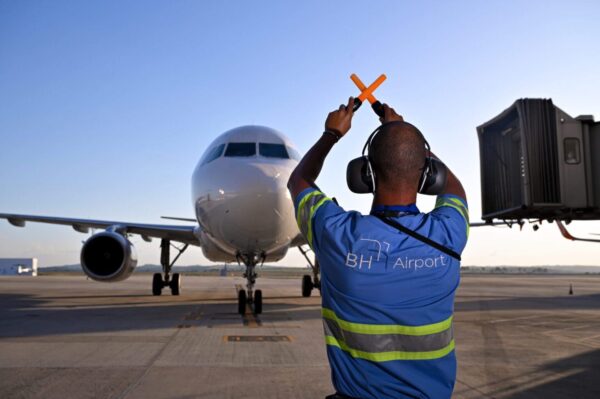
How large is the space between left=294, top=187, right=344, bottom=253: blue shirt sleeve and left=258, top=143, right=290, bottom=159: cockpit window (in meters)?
8.90

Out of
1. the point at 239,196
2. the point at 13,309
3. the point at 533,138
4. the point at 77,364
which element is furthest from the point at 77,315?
the point at 533,138

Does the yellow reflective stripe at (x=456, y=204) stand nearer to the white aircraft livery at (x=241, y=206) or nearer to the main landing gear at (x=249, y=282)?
the white aircraft livery at (x=241, y=206)

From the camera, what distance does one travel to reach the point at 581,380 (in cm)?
498

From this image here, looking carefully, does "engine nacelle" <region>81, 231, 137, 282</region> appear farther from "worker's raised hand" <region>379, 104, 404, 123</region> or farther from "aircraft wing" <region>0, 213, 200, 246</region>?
"worker's raised hand" <region>379, 104, 404, 123</region>

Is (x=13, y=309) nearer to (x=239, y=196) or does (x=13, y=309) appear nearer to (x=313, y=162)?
(x=239, y=196)

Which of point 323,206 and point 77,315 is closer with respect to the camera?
point 323,206

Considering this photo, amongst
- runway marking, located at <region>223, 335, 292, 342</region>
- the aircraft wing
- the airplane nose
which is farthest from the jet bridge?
the aircraft wing

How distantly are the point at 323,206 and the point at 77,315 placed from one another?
10.2 meters

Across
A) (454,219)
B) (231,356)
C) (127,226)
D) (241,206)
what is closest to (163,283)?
(127,226)

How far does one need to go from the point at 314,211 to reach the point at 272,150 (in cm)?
924

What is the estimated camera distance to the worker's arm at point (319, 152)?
6.13 feet

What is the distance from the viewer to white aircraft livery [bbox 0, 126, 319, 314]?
31.4 ft

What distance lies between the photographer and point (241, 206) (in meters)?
9.52

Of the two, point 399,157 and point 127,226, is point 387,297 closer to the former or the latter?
point 399,157
